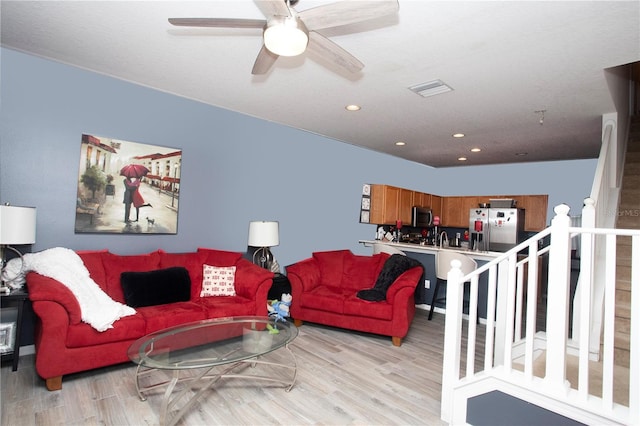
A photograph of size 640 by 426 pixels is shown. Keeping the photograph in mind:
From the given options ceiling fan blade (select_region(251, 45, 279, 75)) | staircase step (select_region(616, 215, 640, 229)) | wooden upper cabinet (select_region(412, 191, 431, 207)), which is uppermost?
ceiling fan blade (select_region(251, 45, 279, 75))

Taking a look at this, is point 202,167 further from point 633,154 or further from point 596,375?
point 633,154

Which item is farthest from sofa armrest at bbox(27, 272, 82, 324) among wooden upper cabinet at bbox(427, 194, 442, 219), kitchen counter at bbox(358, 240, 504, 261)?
wooden upper cabinet at bbox(427, 194, 442, 219)

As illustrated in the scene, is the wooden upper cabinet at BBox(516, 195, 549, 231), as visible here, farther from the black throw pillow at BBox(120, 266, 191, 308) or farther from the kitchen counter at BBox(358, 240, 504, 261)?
the black throw pillow at BBox(120, 266, 191, 308)

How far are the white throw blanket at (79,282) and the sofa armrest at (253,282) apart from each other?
107 centimetres

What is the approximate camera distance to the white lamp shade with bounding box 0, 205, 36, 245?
246 cm

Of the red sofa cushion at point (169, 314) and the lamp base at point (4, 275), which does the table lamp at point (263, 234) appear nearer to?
the red sofa cushion at point (169, 314)

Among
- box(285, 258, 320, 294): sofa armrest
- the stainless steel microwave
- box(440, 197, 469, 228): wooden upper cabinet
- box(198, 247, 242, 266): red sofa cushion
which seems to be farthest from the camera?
box(440, 197, 469, 228): wooden upper cabinet

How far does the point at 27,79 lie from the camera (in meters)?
2.89

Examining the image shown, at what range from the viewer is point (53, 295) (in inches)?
94.9

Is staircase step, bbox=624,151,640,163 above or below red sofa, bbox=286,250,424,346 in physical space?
above

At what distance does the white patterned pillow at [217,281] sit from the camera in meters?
3.59

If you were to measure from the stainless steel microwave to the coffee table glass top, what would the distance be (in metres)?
4.39

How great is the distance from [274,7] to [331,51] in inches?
20.4

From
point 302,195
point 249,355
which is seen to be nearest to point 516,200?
point 302,195
